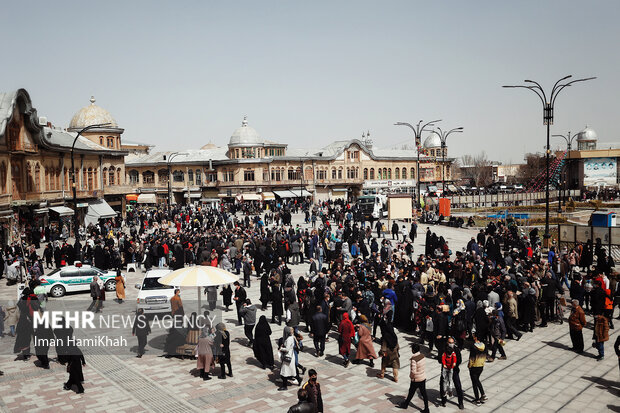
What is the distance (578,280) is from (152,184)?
211 ft

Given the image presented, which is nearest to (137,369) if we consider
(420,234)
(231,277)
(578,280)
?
(231,277)

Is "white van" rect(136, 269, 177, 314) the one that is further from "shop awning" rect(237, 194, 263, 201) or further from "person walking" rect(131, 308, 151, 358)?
"shop awning" rect(237, 194, 263, 201)

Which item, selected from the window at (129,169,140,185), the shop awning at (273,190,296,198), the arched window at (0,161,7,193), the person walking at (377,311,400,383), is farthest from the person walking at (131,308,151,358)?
the window at (129,169,140,185)

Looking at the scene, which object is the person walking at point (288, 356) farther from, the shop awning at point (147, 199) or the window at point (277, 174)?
the shop awning at point (147, 199)

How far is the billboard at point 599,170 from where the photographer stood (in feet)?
271

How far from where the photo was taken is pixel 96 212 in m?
45.2

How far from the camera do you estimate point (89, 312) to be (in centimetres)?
1772

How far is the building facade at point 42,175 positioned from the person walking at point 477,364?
2204cm

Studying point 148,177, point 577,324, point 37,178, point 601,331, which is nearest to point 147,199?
point 148,177

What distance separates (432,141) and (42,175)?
7549 cm

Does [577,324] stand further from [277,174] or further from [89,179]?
[277,174]

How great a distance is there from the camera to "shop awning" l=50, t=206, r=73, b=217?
38.3 m

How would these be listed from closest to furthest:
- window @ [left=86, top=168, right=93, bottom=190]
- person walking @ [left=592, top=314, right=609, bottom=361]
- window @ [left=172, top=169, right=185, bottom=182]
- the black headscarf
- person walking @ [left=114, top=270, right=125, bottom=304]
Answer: the black headscarf
person walking @ [left=592, top=314, right=609, bottom=361]
person walking @ [left=114, top=270, right=125, bottom=304]
window @ [left=86, top=168, right=93, bottom=190]
window @ [left=172, top=169, right=185, bottom=182]

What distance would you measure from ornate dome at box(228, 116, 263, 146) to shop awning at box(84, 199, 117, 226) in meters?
26.1
